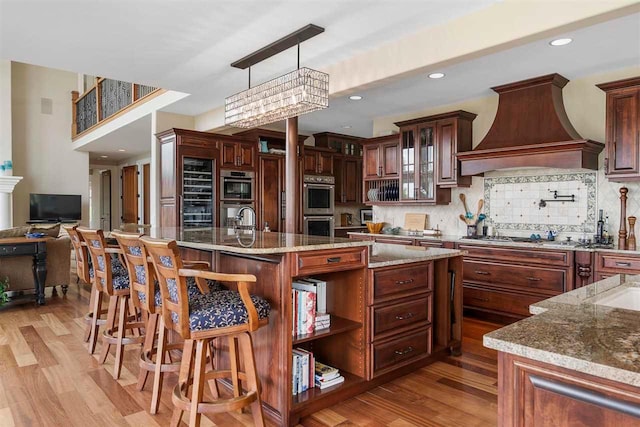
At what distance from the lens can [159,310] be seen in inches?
93.4

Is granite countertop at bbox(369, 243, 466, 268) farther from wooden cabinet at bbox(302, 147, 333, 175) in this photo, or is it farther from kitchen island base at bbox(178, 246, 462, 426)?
wooden cabinet at bbox(302, 147, 333, 175)

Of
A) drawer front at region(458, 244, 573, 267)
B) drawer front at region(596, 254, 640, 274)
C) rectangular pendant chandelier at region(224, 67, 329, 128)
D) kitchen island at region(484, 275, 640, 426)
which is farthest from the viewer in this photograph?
drawer front at region(458, 244, 573, 267)

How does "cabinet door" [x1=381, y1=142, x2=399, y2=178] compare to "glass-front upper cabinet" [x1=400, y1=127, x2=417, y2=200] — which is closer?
"glass-front upper cabinet" [x1=400, y1=127, x2=417, y2=200]

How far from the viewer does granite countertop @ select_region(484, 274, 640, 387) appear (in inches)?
33.1

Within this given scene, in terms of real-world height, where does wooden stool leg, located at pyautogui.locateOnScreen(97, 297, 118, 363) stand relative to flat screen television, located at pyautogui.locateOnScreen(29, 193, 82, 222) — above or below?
below

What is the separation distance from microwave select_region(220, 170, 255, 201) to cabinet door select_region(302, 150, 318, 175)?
1095 millimetres

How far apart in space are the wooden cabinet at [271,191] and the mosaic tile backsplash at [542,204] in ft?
9.62

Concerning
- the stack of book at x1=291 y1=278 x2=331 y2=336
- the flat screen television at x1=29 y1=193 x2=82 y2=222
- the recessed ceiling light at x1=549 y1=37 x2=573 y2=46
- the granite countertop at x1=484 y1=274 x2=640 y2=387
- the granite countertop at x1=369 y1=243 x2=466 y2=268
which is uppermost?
the recessed ceiling light at x1=549 y1=37 x2=573 y2=46

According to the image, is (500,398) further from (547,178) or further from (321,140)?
(321,140)

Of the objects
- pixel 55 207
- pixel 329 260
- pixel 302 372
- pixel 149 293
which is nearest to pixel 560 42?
pixel 329 260

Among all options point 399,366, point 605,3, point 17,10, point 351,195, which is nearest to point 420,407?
point 399,366

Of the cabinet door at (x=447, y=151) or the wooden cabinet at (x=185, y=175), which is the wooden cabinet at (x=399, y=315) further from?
the wooden cabinet at (x=185, y=175)

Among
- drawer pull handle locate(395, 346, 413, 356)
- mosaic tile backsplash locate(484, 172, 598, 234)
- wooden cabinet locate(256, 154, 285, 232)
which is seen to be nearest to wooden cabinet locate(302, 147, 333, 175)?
wooden cabinet locate(256, 154, 285, 232)

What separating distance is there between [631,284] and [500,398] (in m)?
1.09
